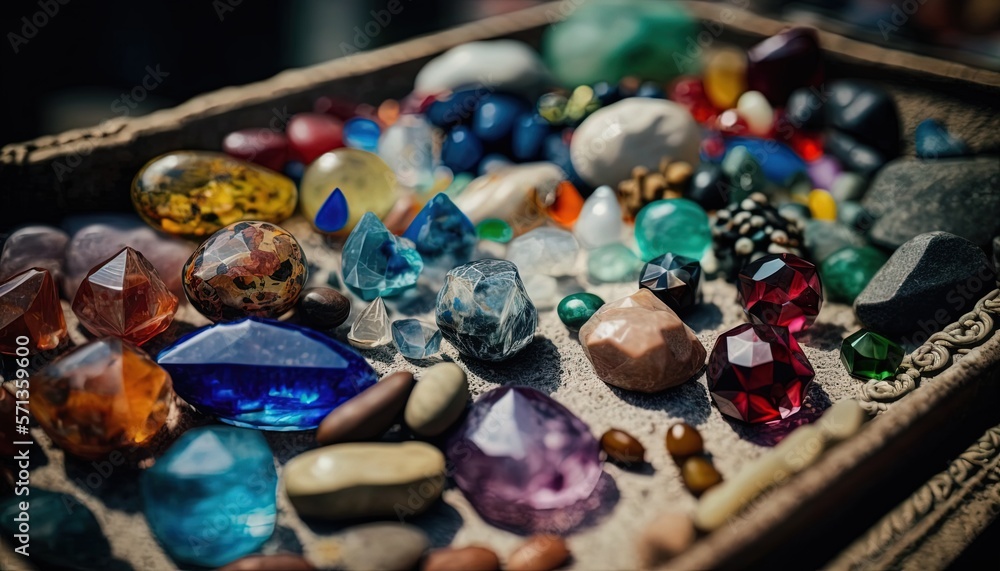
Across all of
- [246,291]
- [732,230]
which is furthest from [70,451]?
[732,230]

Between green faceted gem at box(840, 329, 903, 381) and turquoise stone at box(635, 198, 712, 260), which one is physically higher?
turquoise stone at box(635, 198, 712, 260)

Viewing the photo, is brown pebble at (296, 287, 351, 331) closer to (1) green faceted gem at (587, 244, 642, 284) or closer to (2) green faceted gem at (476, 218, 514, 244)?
(2) green faceted gem at (476, 218, 514, 244)

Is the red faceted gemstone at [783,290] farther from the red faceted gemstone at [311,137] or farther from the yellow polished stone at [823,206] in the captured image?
the red faceted gemstone at [311,137]

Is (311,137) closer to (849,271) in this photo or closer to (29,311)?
(29,311)

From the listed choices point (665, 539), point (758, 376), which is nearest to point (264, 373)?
point (665, 539)

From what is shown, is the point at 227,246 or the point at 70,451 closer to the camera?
the point at 70,451

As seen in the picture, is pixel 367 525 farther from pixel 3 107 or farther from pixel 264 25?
pixel 264 25

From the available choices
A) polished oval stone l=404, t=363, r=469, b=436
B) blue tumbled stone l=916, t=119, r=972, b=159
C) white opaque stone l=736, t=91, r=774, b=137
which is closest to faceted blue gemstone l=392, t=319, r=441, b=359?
polished oval stone l=404, t=363, r=469, b=436
